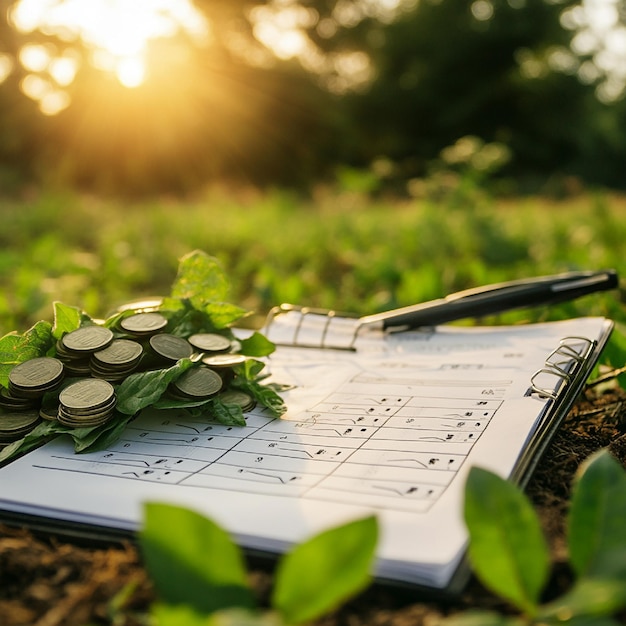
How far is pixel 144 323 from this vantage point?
101 centimetres

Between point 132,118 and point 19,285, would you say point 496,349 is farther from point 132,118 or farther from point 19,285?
point 132,118

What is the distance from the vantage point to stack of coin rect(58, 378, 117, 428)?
2.81 feet

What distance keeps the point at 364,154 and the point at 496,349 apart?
1786cm

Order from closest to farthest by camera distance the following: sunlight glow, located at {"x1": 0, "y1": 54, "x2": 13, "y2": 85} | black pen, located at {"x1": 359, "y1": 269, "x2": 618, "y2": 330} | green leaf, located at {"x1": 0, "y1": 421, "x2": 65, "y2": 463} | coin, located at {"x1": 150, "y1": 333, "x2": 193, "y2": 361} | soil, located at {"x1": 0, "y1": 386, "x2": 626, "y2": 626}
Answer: soil, located at {"x1": 0, "y1": 386, "x2": 626, "y2": 626} < green leaf, located at {"x1": 0, "y1": 421, "x2": 65, "y2": 463} < coin, located at {"x1": 150, "y1": 333, "x2": 193, "y2": 361} < black pen, located at {"x1": 359, "y1": 269, "x2": 618, "y2": 330} < sunlight glow, located at {"x1": 0, "y1": 54, "x2": 13, "y2": 85}

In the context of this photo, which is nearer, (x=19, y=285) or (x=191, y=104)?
(x=19, y=285)

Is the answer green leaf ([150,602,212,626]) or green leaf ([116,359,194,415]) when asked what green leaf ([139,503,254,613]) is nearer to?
green leaf ([150,602,212,626])

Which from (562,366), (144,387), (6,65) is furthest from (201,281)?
(6,65)

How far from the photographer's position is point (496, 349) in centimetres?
119

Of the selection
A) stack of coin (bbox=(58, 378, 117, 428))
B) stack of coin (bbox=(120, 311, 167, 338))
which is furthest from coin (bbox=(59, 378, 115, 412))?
stack of coin (bbox=(120, 311, 167, 338))

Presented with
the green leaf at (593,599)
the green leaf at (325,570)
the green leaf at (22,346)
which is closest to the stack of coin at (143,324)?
the green leaf at (22,346)

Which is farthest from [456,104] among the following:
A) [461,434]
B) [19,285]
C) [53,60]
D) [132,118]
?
[461,434]

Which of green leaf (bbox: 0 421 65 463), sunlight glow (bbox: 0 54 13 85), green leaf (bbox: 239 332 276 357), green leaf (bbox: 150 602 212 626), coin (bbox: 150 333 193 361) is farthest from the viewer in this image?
sunlight glow (bbox: 0 54 13 85)

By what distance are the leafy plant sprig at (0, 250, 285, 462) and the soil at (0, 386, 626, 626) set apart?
0.59 feet

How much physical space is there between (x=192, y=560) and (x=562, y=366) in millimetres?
677
